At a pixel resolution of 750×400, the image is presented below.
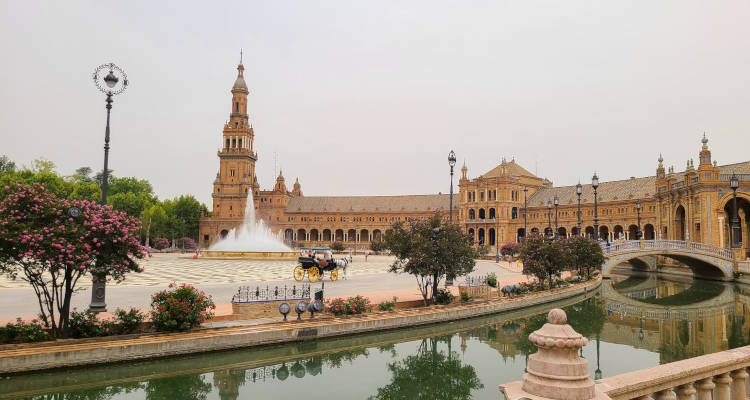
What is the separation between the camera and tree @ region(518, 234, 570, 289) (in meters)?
25.0

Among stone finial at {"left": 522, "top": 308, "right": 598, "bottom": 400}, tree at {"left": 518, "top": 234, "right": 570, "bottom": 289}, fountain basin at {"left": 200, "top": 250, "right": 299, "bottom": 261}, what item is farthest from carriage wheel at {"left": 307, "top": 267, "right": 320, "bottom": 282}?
fountain basin at {"left": 200, "top": 250, "right": 299, "bottom": 261}

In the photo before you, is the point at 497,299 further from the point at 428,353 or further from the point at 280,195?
the point at 280,195

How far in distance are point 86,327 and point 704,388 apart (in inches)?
537

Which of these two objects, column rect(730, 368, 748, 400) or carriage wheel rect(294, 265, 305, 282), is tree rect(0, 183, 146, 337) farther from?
carriage wheel rect(294, 265, 305, 282)

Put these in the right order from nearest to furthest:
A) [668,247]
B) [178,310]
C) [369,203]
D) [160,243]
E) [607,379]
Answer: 1. [607,379]
2. [178,310]
3. [668,247]
4. [160,243]
5. [369,203]

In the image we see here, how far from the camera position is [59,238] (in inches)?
441

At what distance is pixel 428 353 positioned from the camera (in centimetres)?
1503

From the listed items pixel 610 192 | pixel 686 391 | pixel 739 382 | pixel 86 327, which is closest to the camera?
pixel 686 391

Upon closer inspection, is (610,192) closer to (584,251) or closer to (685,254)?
(685,254)

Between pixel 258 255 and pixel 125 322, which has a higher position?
pixel 125 322

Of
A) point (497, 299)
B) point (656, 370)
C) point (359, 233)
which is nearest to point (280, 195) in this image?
point (359, 233)

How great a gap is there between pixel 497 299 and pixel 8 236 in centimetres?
Result: 1863

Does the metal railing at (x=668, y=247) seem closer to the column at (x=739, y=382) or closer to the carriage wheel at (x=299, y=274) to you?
the carriage wheel at (x=299, y=274)

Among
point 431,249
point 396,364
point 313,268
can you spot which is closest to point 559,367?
point 396,364
